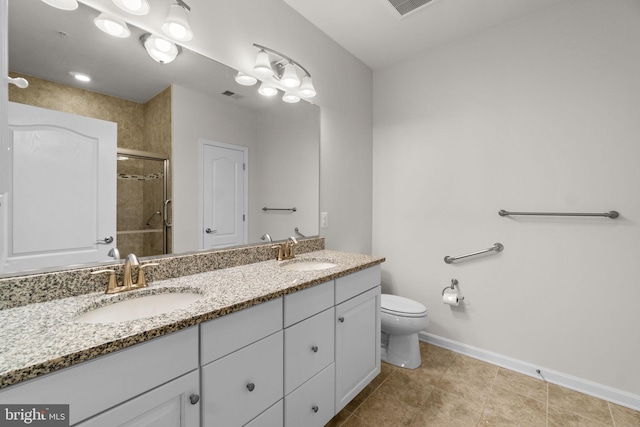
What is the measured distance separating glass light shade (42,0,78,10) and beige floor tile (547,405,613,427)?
297 centimetres

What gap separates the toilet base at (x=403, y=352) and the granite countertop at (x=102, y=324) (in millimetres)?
1058

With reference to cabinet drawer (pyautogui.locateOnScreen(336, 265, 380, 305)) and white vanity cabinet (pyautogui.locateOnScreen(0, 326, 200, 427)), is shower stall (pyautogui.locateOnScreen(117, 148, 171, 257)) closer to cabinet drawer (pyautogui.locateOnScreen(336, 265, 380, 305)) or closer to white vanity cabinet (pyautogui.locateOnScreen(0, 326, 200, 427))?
white vanity cabinet (pyautogui.locateOnScreen(0, 326, 200, 427))

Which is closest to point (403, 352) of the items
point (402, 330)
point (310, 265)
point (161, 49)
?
point (402, 330)

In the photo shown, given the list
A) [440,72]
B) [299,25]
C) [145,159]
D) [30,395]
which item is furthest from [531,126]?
[30,395]

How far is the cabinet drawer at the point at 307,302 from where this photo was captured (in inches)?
47.2

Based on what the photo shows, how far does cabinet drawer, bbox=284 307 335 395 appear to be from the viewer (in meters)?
1.20

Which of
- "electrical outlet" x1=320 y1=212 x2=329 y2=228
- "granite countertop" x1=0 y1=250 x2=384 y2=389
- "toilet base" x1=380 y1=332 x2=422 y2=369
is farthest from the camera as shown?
"electrical outlet" x1=320 y1=212 x2=329 y2=228

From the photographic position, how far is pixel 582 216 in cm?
176

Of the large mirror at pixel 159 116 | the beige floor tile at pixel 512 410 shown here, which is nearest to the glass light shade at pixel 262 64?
the large mirror at pixel 159 116

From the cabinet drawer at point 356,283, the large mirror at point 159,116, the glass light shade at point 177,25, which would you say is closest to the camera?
the large mirror at point 159,116

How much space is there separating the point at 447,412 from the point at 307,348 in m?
1.00

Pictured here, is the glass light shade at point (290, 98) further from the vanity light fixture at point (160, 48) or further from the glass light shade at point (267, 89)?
the vanity light fixture at point (160, 48)

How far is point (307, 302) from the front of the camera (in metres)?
1.29

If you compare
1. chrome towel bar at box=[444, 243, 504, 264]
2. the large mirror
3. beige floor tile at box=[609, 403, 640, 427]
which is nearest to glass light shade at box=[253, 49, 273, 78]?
the large mirror
